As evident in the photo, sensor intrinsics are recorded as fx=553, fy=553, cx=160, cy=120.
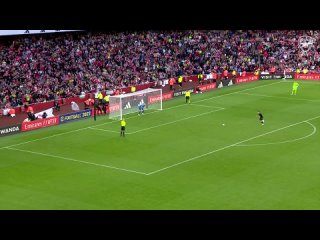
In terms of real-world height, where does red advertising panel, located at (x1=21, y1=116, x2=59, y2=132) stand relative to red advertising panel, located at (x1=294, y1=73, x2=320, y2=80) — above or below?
below

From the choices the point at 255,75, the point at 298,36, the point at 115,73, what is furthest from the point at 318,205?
the point at 298,36

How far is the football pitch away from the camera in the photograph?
28.3 m

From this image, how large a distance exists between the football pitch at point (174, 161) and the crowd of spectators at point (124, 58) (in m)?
8.77

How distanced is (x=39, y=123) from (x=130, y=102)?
374 inches

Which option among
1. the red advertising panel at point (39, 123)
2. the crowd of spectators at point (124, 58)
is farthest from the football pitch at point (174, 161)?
the crowd of spectators at point (124, 58)

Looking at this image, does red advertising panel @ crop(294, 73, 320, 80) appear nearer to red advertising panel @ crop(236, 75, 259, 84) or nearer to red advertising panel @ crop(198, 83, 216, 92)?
red advertising panel @ crop(236, 75, 259, 84)

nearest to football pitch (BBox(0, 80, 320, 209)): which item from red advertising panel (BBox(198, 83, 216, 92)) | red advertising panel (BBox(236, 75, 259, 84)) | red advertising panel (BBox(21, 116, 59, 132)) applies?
red advertising panel (BBox(21, 116, 59, 132))

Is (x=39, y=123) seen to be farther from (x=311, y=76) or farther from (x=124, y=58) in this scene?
(x=311, y=76)

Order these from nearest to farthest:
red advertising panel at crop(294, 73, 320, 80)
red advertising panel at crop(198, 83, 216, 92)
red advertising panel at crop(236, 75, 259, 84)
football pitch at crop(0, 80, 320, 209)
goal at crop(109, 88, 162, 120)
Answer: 1. football pitch at crop(0, 80, 320, 209)
2. goal at crop(109, 88, 162, 120)
3. red advertising panel at crop(198, 83, 216, 92)
4. red advertising panel at crop(236, 75, 259, 84)
5. red advertising panel at crop(294, 73, 320, 80)

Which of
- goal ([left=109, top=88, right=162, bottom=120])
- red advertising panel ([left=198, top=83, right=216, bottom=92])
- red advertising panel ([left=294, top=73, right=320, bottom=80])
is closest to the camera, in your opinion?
goal ([left=109, top=88, right=162, bottom=120])

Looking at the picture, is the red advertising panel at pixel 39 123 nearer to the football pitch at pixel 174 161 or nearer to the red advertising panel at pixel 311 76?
the football pitch at pixel 174 161

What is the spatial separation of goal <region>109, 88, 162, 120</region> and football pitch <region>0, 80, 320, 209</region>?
103 cm
